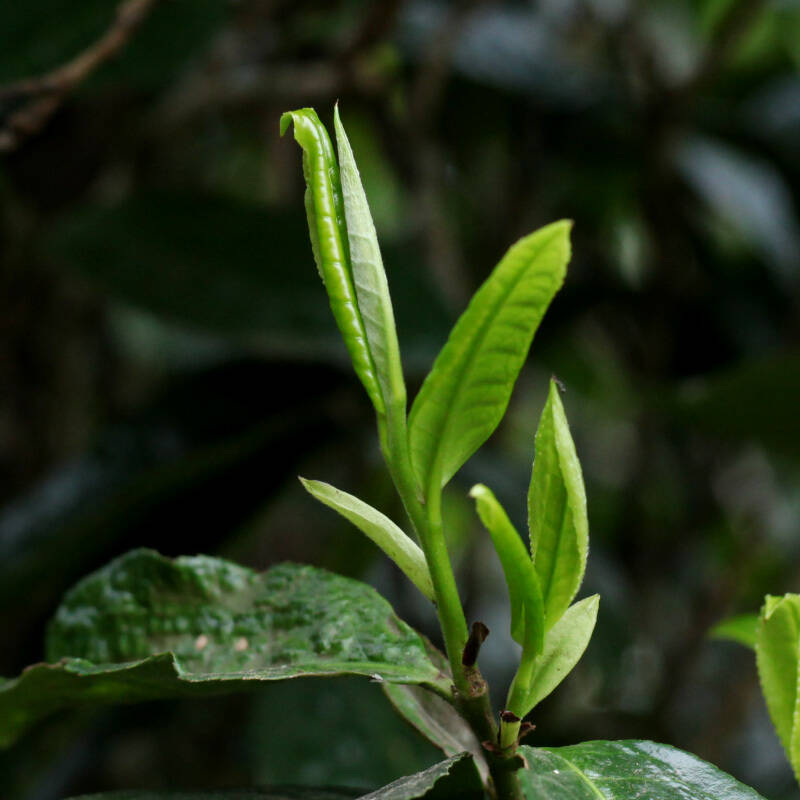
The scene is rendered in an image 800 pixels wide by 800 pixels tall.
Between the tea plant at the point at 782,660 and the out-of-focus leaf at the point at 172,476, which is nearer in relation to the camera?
the tea plant at the point at 782,660

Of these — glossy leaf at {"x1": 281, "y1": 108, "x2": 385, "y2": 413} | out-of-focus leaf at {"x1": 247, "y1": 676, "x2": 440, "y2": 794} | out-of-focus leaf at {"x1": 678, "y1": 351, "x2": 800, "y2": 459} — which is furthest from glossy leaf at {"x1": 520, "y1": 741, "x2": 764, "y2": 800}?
out-of-focus leaf at {"x1": 678, "y1": 351, "x2": 800, "y2": 459}

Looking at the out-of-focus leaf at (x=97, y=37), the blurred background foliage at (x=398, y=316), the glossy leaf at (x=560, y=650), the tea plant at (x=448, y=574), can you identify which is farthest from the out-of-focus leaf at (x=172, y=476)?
the glossy leaf at (x=560, y=650)

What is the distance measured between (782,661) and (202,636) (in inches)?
8.3

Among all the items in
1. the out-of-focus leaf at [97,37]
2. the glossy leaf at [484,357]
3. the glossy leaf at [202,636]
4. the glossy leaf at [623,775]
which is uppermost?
the out-of-focus leaf at [97,37]

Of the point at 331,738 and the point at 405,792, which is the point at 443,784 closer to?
the point at 405,792

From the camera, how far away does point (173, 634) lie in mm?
366

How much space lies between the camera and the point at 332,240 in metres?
0.27

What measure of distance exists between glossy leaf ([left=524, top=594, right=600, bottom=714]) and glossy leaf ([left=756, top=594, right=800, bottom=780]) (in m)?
0.06

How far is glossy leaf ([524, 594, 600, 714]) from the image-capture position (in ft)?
0.98

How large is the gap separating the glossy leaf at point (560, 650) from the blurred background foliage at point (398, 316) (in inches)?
13.7

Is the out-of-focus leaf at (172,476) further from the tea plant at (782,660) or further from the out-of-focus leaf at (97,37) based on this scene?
the tea plant at (782,660)

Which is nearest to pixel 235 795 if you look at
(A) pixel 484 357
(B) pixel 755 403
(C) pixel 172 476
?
(A) pixel 484 357

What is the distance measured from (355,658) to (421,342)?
1.66ft

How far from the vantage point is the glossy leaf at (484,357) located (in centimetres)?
27
